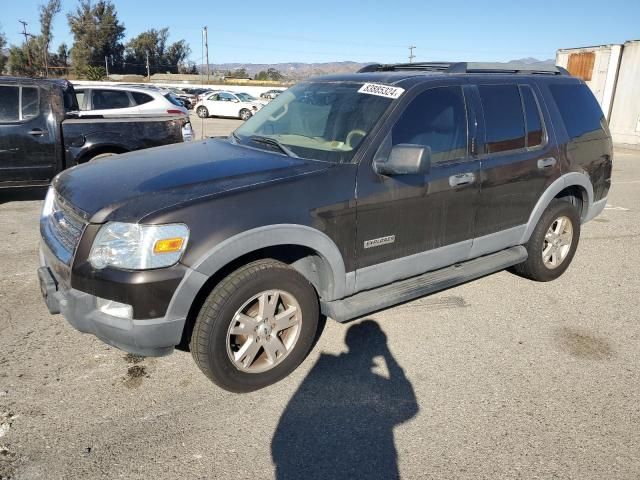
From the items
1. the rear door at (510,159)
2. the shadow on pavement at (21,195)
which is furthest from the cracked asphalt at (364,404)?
the shadow on pavement at (21,195)

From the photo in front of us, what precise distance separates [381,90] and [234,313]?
188cm

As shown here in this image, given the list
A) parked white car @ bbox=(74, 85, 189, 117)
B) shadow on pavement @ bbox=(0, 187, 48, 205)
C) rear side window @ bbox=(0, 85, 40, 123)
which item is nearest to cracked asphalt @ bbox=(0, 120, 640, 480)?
rear side window @ bbox=(0, 85, 40, 123)

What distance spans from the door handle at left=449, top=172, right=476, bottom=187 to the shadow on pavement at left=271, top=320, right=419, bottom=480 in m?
1.29

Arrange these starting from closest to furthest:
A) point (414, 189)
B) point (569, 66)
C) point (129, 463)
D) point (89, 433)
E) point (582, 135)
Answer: point (129, 463)
point (89, 433)
point (414, 189)
point (582, 135)
point (569, 66)

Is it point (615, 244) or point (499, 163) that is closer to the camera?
point (499, 163)

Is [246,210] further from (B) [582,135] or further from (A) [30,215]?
(A) [30,215]

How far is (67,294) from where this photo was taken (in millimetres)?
2762

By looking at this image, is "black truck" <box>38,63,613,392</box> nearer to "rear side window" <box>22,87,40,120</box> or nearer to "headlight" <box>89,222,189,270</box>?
"headlight" <box>89,222,189,270</box>

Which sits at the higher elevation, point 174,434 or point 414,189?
point 414,189

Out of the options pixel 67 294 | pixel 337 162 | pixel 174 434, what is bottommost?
pixel 174 434

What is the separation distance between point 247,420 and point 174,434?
15.5 inches

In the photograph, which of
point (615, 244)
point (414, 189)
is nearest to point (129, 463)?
point (414, 189)

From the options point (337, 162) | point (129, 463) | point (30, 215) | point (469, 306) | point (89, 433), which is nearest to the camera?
point (129, 463)

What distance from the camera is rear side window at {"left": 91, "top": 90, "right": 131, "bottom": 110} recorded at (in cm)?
1011
